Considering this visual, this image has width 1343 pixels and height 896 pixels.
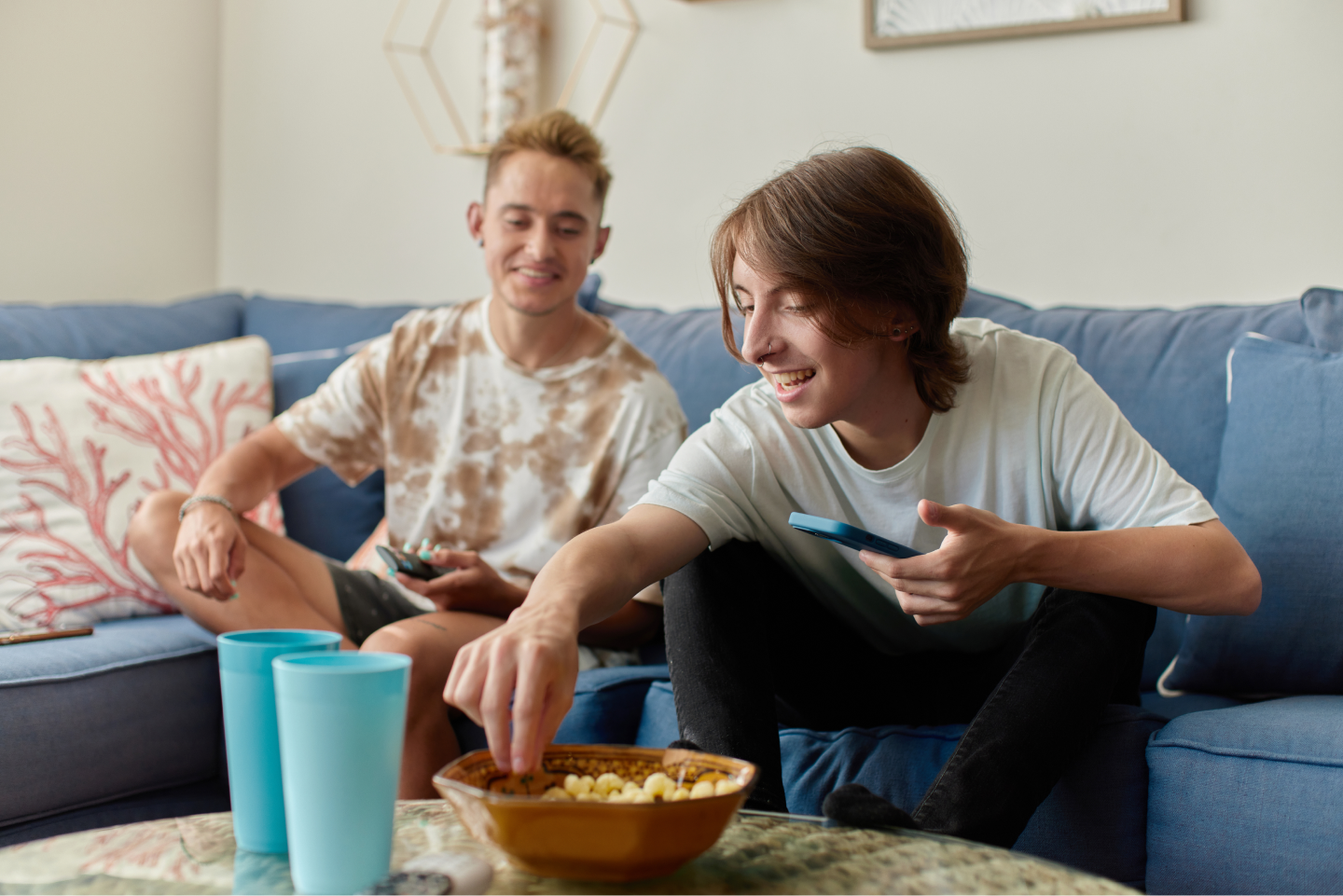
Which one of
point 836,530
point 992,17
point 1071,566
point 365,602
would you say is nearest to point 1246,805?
point 1071,566

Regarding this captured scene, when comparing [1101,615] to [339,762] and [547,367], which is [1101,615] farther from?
[547,367]

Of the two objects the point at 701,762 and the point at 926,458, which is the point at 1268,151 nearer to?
the point at 926,458

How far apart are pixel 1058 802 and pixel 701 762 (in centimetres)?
55

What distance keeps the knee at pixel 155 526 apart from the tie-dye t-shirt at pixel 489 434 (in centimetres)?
20

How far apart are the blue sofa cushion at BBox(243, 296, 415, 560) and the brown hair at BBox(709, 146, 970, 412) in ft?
3.44

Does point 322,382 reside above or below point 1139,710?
above

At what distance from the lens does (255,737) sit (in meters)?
0.69

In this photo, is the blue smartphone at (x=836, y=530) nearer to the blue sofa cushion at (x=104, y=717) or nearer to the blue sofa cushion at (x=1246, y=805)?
the blue sofa cushion at (x=1246, y=805)

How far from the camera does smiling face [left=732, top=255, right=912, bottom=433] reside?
1087 millimetres

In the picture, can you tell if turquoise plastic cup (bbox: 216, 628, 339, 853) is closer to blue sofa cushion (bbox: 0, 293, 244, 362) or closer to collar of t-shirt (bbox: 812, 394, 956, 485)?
collar of t-shirt (bbox: 812, 394, 956, 485)

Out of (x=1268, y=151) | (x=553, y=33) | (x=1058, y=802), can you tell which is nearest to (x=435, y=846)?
(x=1058, y=802)

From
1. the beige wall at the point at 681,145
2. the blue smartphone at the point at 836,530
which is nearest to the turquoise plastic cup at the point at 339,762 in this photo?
the blue smartphone at the point at 836,530

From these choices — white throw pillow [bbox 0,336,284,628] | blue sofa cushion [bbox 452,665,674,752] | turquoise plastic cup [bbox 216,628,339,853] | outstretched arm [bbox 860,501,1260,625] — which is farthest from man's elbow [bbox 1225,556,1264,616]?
white throw pillow [bbox 0,336,284,628]

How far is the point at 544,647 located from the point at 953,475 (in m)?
0.60
